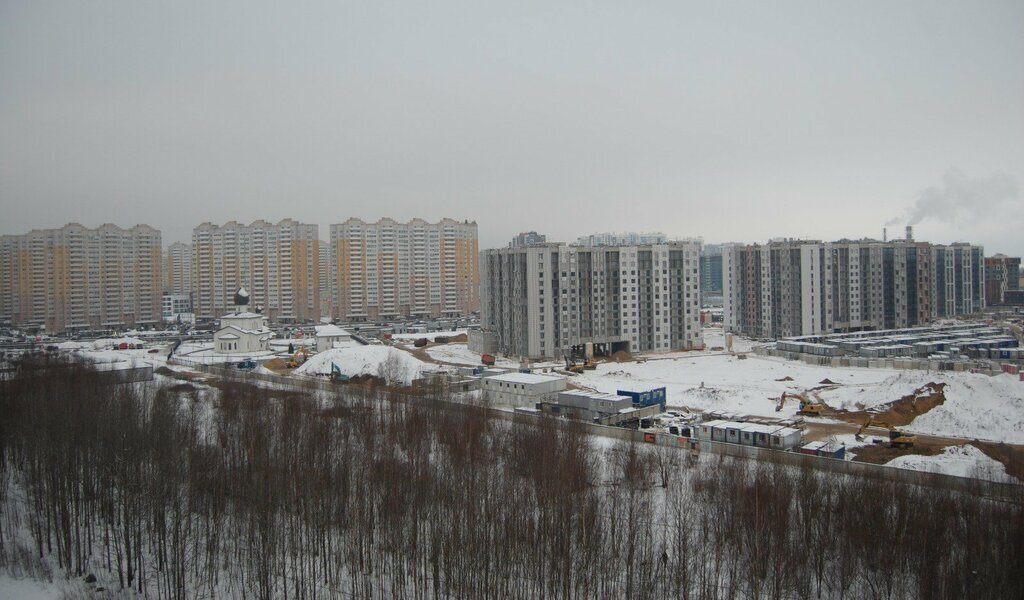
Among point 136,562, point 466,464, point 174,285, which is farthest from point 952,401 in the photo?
point 174,285

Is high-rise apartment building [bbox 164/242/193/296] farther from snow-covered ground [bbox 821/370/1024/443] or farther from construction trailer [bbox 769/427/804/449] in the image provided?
construction trailer [bbox 769/427/804/449]

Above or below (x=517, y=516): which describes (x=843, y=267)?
above

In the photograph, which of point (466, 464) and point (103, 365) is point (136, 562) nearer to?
point (466, 464)

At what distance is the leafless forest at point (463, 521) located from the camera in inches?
401

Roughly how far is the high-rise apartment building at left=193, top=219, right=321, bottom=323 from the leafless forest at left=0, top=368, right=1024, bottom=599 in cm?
4457

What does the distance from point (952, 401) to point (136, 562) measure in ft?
64.9

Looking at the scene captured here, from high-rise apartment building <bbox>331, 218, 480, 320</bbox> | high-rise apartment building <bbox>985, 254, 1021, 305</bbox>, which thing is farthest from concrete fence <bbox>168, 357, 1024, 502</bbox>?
high-rise apartment building <bbox>985, 254, 1021, 305</bbox>

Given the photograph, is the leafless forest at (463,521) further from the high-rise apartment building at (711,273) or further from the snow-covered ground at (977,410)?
the high-rise apartment building at (711,273)

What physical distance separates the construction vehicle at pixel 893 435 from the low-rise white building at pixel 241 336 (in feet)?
96.5

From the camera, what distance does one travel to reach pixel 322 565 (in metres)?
11.7

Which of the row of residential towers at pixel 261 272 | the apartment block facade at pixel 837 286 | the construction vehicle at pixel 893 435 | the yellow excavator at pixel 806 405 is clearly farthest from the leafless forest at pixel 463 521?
the row of residential towers at pixel 261 272

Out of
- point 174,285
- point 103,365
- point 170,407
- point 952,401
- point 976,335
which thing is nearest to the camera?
point 170,407

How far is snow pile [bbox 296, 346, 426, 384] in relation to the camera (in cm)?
2777

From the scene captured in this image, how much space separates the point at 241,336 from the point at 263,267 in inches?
951
